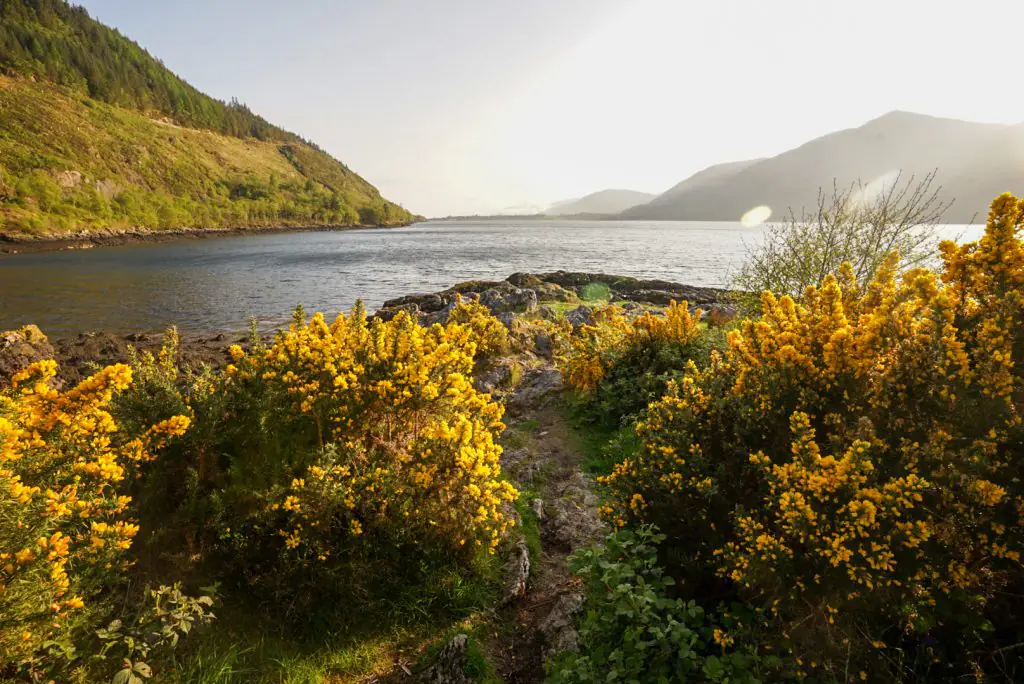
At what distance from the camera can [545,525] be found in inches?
253

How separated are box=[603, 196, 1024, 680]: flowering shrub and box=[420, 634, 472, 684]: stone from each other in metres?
2.18

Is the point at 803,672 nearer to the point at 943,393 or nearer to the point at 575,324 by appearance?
the point at 943,393

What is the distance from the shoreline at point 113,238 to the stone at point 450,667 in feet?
259

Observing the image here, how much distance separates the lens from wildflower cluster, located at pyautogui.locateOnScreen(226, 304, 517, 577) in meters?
4.51

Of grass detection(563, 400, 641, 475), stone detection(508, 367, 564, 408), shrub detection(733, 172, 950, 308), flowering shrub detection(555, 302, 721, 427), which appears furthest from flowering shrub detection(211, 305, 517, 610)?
shrub detection(733, 172, 950, 308)

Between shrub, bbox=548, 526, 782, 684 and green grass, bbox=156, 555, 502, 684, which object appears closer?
shrub, bbox=548, 526, 782, 684

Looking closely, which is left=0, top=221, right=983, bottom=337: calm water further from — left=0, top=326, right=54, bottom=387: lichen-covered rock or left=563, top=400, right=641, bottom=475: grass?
left=563, top=400, right=641, bottom=475: grass

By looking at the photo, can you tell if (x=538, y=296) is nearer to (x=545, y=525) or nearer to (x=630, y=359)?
(x=630, y=359)

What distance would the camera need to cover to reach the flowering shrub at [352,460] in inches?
Result: 175

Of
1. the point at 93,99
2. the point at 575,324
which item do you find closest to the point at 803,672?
the point at 575,324

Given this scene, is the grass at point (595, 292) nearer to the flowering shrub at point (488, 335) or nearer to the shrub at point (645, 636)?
the flowering shrub at point (488, 335)

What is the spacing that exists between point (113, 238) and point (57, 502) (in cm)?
9979

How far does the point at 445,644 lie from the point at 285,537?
1938 millimetres

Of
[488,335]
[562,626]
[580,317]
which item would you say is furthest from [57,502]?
[580,317]
